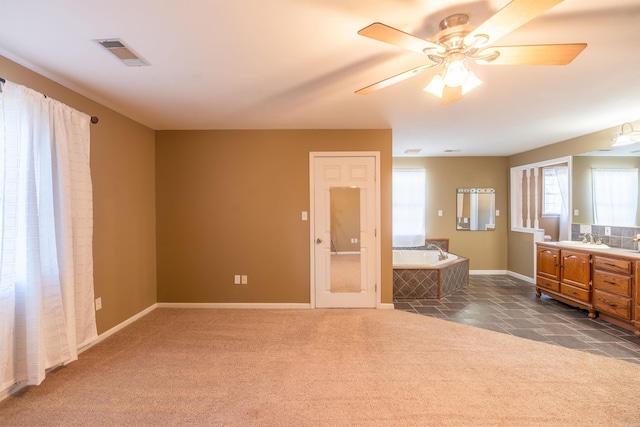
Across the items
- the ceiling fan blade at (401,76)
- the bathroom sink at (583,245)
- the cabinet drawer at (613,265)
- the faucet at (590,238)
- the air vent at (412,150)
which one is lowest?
the cabinet drawer at (613,265)

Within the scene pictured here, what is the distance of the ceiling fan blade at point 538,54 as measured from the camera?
4.77 feet

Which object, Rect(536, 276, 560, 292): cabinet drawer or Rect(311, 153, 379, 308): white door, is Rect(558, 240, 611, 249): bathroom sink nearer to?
Rect(536, 276, 560, 292): cabinet drawer

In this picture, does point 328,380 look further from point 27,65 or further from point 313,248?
point 27,65

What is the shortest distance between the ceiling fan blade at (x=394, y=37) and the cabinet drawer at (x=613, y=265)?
3.45 m


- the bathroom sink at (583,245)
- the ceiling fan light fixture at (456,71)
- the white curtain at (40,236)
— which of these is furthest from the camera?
the bathroom sink at (583,245)

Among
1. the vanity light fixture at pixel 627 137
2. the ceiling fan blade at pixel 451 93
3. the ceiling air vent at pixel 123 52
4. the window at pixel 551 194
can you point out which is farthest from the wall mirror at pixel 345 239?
the window at pixel 551 194

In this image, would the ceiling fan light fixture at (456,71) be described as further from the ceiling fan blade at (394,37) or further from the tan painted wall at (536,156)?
the tan painted wall at (536,156)

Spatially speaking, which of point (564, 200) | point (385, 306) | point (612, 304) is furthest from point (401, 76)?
point (564, 200)

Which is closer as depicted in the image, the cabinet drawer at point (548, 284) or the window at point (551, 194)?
the cabinet drawer at point (548, 284)

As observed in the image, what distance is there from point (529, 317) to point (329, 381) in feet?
9.53

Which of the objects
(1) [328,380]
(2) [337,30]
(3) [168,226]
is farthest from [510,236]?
(3) [168,226]

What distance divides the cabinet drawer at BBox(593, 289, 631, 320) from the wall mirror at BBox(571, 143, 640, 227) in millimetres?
990

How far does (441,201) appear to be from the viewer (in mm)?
6012

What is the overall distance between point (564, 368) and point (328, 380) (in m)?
2.02
